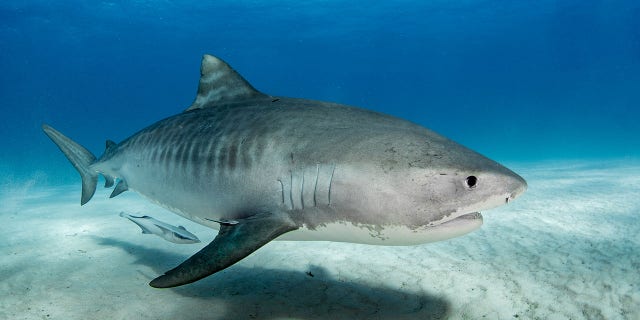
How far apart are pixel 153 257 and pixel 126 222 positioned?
9.99 ft

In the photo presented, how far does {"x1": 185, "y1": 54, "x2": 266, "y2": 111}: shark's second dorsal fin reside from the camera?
3.56m

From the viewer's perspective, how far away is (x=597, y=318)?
2764mm

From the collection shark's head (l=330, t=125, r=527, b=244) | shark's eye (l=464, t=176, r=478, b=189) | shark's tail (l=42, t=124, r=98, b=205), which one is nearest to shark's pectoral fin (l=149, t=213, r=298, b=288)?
shark's head (l=330, t=125, r=527, b=244)

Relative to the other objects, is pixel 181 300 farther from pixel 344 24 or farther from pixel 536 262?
pixel 344 24

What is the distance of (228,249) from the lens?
212 cm

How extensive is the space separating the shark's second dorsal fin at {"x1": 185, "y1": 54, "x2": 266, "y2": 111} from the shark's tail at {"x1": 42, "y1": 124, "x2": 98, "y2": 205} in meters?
2.40

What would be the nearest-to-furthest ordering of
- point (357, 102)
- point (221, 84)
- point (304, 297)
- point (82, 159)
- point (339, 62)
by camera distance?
point (304, 297) < point (221, 84) < point (82, 159) < point (339, 62) < point (357, 102)

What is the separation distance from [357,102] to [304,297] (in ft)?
385

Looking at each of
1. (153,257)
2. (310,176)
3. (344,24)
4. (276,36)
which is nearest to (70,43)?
(276,36)

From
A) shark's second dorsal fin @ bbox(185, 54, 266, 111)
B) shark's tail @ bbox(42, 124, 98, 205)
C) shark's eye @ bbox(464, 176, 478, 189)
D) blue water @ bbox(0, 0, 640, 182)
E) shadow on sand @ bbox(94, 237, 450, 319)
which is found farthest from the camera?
blue water @ bbox(0, 0, 640, 182)

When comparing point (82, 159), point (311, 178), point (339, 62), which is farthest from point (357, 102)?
point (311, 178)

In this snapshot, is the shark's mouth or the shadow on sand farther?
the shadow on sand

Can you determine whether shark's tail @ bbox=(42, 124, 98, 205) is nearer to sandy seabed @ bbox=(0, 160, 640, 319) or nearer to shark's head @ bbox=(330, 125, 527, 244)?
sandy seabed @ bbox=(0, 160, 640, 319)

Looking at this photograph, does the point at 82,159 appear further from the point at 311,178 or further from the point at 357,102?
the point at 357,102
